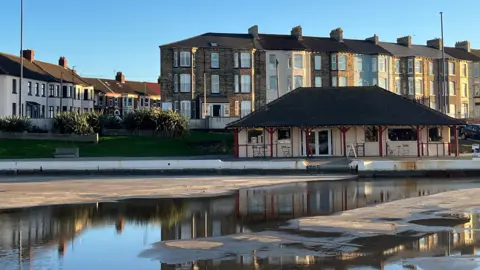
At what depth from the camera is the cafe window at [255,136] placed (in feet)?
138

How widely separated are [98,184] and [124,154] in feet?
62.8

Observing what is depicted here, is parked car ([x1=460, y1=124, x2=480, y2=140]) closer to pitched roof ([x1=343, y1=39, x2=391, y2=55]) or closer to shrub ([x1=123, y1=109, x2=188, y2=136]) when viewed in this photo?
pitched roof ([x1=343, y1=39, x2=391, y2=55])

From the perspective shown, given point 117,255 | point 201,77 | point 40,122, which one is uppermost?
point 201,77

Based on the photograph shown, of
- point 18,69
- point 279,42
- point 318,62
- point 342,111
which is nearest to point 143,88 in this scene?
point 18,69

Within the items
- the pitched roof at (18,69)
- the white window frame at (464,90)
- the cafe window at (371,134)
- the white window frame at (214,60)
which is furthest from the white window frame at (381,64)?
the pitched roof at (18,69)

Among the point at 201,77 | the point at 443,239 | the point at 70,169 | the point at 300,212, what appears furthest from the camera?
the point at 201,77

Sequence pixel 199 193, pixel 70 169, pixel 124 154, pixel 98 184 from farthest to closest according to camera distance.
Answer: pixel 124 154, pixel 70 169, pixel 98 184, pixel 199 193

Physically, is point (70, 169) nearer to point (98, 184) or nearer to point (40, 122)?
point (98, 184)

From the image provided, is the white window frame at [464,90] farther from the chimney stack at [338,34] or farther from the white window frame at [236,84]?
the white window frame at [236,84]

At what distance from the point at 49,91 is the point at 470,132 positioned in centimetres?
5187

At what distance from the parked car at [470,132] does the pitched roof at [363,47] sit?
2124 cm

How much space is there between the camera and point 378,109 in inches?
1650

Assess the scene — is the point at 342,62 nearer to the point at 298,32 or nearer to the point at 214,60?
the point at 298,32

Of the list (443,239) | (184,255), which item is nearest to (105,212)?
(184,255)
